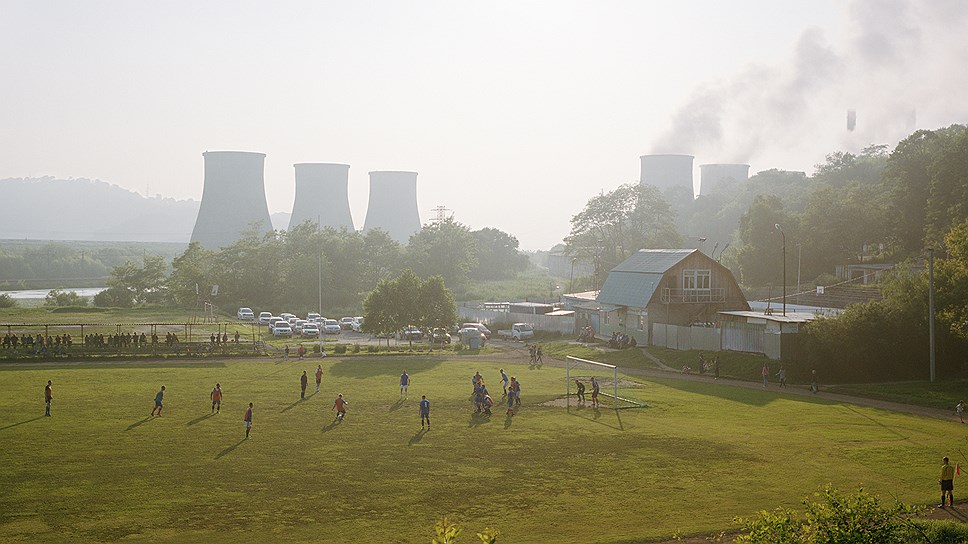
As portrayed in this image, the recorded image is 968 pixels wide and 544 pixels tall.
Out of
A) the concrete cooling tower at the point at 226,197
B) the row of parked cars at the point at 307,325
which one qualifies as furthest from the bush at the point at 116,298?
the concrete cooling tower at the point at 226,197

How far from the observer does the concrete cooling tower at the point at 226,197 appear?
14075cm

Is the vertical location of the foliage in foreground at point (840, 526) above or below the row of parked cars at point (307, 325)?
below

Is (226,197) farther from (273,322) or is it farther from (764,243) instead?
(764,243)

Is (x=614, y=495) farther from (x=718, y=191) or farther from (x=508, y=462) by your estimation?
(x=718, y=191)

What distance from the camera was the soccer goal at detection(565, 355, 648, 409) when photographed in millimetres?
38125

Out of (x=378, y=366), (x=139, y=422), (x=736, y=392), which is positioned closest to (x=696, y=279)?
(x=736, y=392)

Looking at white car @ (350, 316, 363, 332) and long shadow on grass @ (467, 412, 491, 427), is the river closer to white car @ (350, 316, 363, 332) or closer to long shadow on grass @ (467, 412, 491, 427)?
white car @ (350, 316, 363, 332)

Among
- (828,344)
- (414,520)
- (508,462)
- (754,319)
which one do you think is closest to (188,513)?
(414,520)

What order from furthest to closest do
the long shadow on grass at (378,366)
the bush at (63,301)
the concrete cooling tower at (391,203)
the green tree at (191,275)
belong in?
the concrete cooling tower at (391,203) < the green tree at (191,275) < the bush at (63,301) < the long shadow on grass at (378,366)

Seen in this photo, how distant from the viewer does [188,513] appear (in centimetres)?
2050

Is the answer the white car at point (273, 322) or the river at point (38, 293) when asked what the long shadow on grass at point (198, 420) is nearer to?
the white car at point (273, 322)

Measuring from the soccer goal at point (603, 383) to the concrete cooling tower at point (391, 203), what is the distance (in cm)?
10788

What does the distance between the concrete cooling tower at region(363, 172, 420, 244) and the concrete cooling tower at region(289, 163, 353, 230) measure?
906cm

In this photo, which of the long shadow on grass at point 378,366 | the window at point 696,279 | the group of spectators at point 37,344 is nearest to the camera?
the long shadow on grass at point 378,366
